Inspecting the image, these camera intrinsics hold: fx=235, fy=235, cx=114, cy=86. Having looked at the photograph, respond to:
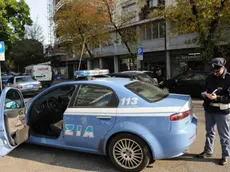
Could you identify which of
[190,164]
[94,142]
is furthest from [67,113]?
[190,164]

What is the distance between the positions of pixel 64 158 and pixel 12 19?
18324mm

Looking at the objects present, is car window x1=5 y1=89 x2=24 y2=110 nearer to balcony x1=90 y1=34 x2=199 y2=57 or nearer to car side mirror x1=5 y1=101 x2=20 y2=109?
car side mirror x1=5 y1=101 x2=20 y2=109

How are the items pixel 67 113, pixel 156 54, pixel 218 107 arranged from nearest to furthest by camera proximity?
pixel 218 107 < pixel 67 113 < pixel 156 54

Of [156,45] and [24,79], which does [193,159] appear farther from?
[156,45]

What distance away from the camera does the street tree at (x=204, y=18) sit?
11477 mm

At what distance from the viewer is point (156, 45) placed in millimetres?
22672

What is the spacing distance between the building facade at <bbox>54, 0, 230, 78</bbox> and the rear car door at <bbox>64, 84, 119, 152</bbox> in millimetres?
15542

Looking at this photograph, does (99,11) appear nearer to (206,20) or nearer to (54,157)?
(206,20)

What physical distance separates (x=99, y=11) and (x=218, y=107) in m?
17.5

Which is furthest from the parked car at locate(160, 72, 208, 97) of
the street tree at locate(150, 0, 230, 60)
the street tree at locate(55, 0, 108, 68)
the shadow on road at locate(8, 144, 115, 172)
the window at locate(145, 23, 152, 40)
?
the window at locate(145, 23, 152, 40)

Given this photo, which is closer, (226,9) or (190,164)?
(190,164)

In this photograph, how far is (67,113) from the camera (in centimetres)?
411

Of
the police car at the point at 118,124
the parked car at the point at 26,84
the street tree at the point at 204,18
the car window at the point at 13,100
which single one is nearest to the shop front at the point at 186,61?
the street tree at the point at 204,18

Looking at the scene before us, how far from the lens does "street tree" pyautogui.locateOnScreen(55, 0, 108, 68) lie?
66.1ft
